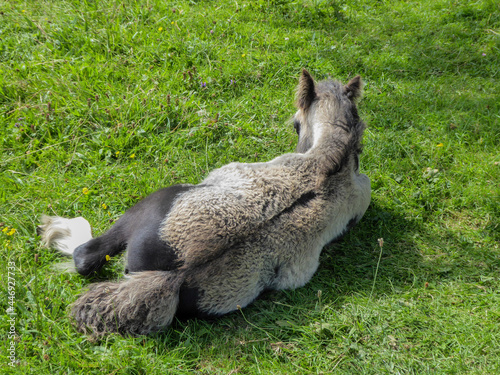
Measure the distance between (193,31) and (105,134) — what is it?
2240mm

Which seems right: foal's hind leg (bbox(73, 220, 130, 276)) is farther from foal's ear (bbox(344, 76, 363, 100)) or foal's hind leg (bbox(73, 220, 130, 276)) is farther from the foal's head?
foal's ear (bbox(344, 76, 363, 100))

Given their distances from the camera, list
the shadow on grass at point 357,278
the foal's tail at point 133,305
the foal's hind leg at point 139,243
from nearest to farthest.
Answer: the foal's tail at point 133,305 < the foal's hind leg at point 139,243 < the shadow on grass at point 357,278

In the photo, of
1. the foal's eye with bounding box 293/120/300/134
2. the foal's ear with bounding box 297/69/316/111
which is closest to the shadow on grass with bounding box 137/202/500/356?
the foal's eye with bounding box 293/120/300/134

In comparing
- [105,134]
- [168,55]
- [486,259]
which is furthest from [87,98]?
[486,259]

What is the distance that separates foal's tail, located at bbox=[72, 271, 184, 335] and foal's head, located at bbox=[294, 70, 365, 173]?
6.03 ft

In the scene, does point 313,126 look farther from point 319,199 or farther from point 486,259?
point 486,259

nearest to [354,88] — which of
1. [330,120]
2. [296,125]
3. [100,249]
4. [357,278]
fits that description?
[330,120]

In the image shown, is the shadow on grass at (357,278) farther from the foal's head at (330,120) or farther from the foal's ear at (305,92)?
the foal's ear at (305,92)

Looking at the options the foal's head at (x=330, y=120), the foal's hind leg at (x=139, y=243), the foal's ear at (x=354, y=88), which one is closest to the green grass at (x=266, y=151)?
the foal's hind leg at (x=139, y=243)

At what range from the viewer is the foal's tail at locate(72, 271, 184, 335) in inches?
122

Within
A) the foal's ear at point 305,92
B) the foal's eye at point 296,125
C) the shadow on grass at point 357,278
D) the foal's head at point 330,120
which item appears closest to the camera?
the shadow on grass at point 357,278

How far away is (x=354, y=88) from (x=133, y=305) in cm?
307

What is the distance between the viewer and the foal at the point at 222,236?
317 cm

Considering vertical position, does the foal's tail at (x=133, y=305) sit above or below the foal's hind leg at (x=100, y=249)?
below
